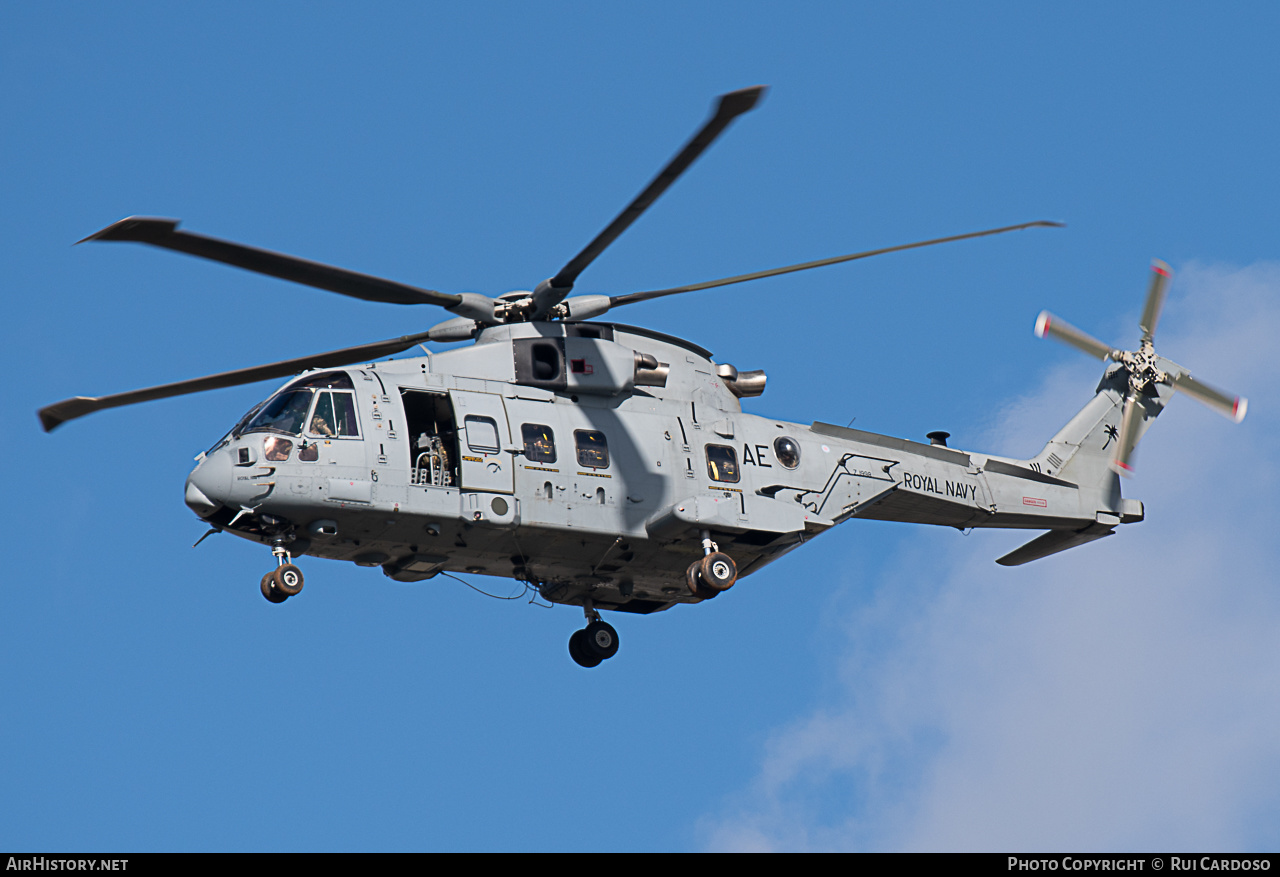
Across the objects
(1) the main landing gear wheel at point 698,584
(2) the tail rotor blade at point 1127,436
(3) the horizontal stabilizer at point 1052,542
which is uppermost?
(2) the tail rotor blade at point 1127,436

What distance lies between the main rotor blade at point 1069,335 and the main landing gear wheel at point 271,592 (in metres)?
15.7

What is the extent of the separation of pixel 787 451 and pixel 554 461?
4781mm

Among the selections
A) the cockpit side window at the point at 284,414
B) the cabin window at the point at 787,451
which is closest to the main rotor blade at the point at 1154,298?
the cabin window at the point at 787,451

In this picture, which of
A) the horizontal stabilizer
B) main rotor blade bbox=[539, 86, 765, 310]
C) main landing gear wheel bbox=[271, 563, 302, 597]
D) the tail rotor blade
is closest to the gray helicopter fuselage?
main landing gear wheel bbox=[271, 563, 302, 597]

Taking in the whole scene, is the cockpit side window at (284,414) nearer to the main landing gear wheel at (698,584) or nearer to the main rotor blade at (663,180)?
the main rotor blade at (663,180)

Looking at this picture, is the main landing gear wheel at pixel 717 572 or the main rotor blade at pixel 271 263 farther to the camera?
the main landing gear wheel at pixel 717 572

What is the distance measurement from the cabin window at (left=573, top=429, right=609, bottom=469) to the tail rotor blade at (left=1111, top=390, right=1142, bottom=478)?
37.8ft

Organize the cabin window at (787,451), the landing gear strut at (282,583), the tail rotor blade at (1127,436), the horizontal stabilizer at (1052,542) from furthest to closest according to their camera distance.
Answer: the tail rotor blade at (1127,436), the horizontal stabilizer at (1052,542), the cabin window at (787,451), the landing gear strut at (282,583)

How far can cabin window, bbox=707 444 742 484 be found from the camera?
31328 millimetres

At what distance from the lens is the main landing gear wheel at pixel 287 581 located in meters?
27.7

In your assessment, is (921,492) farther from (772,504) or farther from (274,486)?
(274,486)

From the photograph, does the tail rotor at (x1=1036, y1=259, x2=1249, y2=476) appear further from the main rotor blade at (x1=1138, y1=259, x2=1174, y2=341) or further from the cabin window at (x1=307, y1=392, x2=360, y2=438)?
the cabin window at (x1=307, y1=392, x2=360, y2=438)

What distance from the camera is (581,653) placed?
32781mm
